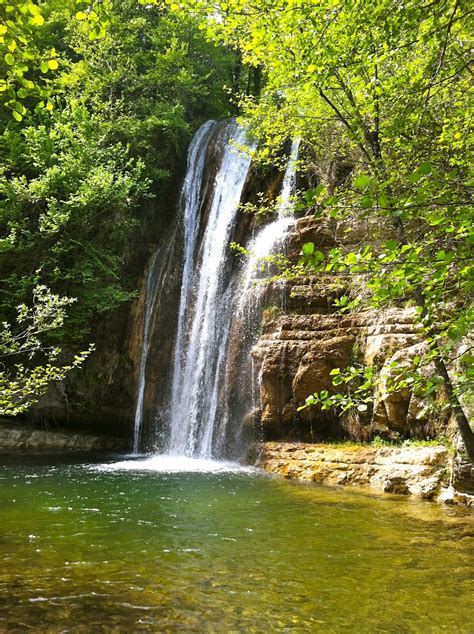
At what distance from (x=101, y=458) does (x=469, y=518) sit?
11.1 m

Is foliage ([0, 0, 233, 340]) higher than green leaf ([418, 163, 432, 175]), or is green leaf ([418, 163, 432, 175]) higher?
foliage ([0, 0, 233, 340])

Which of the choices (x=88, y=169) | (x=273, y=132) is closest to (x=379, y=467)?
(x=273, y=132)

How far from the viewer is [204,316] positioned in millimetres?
16312

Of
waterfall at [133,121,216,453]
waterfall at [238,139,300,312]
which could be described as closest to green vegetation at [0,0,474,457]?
waterfall at [133,121,216,453]

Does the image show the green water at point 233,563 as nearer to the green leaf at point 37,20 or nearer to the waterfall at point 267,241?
the green leaf at point 37,20

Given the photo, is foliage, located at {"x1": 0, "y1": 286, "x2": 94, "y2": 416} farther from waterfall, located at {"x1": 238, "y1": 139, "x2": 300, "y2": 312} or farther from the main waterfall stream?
waterfall, located at {"x1": 238, "y1": 139, "x2": 300, "y2": 312}

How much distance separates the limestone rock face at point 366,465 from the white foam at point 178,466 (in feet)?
2.69

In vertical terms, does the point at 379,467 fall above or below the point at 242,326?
below

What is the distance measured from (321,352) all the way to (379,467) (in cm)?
332

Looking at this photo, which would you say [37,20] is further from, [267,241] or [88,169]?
[88,169]

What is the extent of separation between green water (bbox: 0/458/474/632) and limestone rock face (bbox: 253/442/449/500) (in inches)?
28.4

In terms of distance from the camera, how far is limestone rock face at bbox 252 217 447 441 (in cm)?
1052

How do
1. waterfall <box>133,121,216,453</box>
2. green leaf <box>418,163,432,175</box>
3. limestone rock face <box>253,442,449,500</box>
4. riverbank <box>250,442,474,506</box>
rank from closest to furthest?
1. green leaf <box>418,163,432,175</box>
2. riverbank <box>250,442,474,506</box>
3. limestone rock face <box>253,442,449,500</box>
4. waterfall <box>133,121,216,453</box>

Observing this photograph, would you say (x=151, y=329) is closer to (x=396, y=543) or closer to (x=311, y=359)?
(x=311, y=359)
